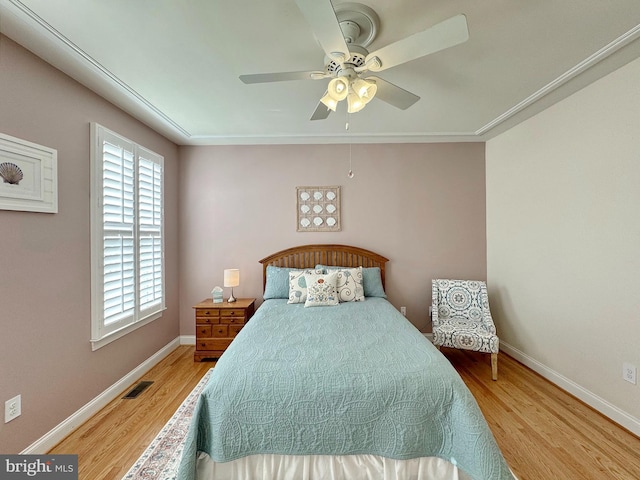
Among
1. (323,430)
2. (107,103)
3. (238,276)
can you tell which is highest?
Result: (107,103)

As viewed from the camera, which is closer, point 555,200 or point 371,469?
point 371,469

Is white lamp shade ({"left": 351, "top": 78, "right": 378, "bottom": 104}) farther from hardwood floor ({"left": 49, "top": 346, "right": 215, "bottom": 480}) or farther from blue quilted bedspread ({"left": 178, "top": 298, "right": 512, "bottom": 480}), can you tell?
hardwood floor ({"left": 49, "top": 346, "right": 215, "bottom": 480})

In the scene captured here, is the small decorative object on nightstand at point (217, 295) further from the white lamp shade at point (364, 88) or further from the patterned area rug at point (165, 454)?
the white lamp shade at point (364, 88)

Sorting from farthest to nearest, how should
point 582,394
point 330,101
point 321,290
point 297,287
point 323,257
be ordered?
point 323,257
point 297,287
point 321,290
point 582,394
point 330,101

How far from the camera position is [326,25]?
4.29ft

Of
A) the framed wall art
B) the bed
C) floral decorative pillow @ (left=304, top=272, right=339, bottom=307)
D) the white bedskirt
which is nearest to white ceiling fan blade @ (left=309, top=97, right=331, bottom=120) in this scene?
floral decorative pillow @ (left=304, top=272, right=339, bottom=307)

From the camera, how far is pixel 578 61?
205cm

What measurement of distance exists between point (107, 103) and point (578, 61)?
382 centimetres

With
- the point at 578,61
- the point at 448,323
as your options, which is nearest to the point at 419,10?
the point at 578,61

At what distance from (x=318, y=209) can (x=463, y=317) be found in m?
2.20

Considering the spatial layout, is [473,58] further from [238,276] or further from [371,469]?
[238,276]

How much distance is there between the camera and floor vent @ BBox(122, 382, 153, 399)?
2.59 m

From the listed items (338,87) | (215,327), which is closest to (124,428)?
(215,327)

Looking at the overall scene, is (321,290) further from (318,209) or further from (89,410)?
(89,410)
